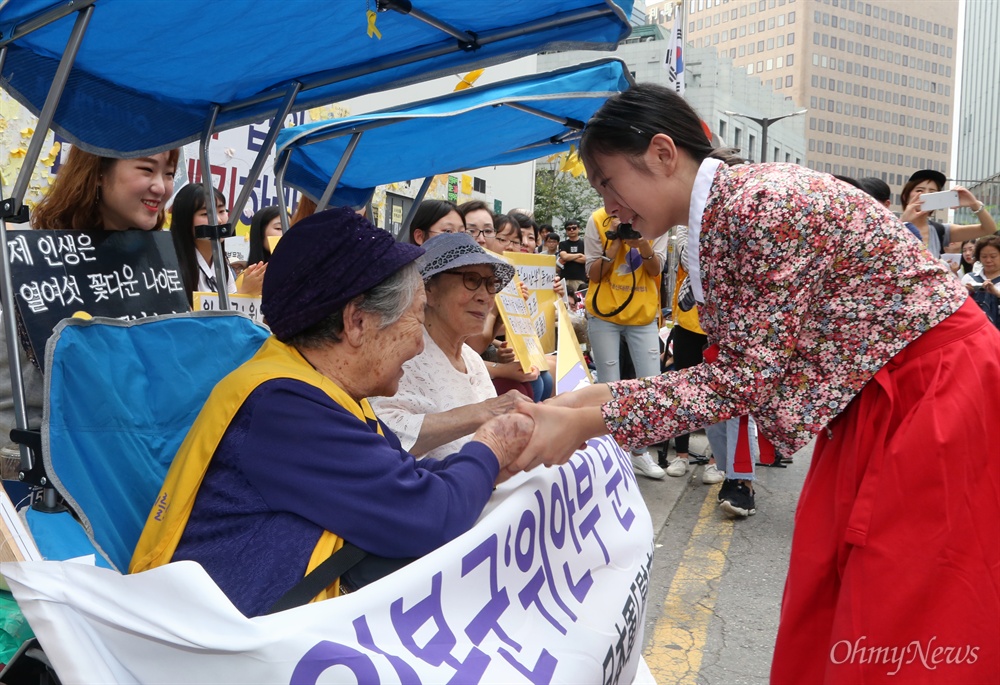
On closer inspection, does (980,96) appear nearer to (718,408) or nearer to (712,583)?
(712,583)

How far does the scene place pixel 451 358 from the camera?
309 cm

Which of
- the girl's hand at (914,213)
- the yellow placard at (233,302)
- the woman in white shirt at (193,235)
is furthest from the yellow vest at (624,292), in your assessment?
the yellow placard at (233,302)

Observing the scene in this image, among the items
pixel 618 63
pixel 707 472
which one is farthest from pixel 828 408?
pixel 707 472

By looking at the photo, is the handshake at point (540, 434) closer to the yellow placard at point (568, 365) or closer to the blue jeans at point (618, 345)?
the yellow placard at point (568, 365)

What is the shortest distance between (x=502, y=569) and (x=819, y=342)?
2.83 ft

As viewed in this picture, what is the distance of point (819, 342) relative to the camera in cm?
179

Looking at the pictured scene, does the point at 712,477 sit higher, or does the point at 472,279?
the point at 472,279

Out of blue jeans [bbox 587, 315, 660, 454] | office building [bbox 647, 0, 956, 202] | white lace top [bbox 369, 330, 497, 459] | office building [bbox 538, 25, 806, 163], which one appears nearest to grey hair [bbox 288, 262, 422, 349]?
white lace top [bbox 369, 330, 497, 459]

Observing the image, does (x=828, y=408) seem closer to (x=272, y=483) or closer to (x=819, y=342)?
(x=819, y=342)

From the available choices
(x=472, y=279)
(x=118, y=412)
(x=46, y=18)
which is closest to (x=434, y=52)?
(x=472, y=279)

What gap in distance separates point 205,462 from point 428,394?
118 cm

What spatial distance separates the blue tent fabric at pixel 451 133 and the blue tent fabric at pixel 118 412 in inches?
53.6

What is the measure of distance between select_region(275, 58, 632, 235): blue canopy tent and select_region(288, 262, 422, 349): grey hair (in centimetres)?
125

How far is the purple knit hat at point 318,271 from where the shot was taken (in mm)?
1880
